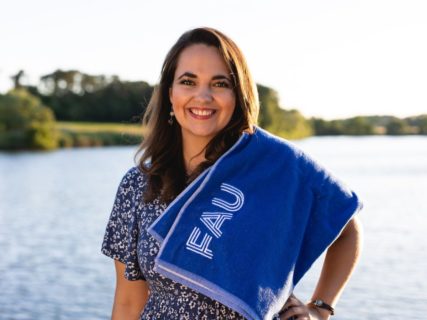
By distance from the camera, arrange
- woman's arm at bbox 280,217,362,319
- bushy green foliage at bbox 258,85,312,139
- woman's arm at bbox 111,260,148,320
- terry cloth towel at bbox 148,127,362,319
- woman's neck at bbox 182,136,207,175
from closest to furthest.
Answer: terry cloth towel at bbox 148,127,362,319, woman's arm at bbox 280,217,362,319, woman's neck at bbox 182,136,207,175, woman's arm at bbox 111,260,148,320, bushy green foliage at bbox 258,85,312,139

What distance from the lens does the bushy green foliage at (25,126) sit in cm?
6034

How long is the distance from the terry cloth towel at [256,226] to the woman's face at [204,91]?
0.15 m

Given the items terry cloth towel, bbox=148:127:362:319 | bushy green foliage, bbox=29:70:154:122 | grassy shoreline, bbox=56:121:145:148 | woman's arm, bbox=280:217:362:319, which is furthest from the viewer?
bushy green foliage, bbox=29:70:154:122

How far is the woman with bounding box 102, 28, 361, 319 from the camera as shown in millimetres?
2393

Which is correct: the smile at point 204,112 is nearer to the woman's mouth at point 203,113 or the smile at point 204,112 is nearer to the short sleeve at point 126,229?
the woman's mouth at point 203,113

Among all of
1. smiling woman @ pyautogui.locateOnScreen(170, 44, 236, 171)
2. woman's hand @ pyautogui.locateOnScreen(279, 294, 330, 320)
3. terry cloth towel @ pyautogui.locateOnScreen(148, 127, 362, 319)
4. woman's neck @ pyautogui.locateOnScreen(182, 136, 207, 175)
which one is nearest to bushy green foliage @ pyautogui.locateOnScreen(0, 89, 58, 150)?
woman's neck @ pyautogui.locateOnScreen(182, 136, 207, 175)

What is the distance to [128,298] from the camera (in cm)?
271

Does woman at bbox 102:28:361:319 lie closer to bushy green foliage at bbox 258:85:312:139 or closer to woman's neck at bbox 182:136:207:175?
woman's neck at bbox 182:136:207:175

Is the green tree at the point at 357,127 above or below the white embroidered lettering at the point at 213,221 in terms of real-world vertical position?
below

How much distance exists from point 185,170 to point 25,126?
2423 inches

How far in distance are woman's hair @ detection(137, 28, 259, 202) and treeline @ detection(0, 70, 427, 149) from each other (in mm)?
51352

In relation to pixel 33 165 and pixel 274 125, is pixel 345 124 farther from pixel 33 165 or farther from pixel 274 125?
pixel 33 165

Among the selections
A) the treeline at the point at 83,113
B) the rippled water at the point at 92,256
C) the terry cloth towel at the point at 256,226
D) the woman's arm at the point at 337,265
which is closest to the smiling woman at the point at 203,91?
the terry cloth towel at the point at 256,226

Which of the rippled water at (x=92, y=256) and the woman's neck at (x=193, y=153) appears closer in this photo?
the woman's neck at (x=193, y=153)
